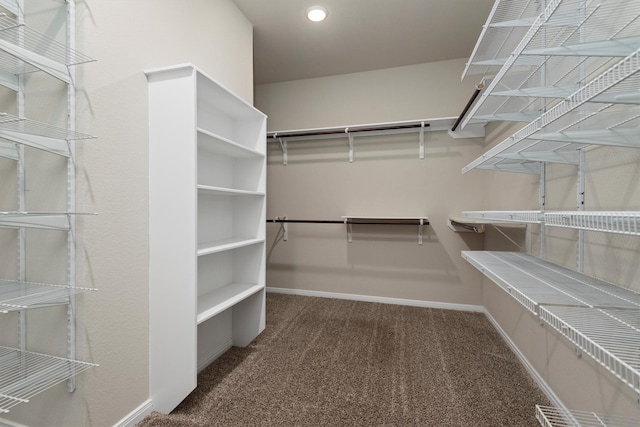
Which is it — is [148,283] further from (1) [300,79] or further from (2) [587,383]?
(1) [300,79]

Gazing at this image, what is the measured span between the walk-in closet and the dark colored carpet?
0.02 metres

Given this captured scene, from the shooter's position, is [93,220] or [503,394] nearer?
[93,220]

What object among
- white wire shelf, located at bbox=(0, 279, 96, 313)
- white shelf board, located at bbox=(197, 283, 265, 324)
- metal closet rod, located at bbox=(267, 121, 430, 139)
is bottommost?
white shelf board, located at bbox=(197, 283, 265, 324)

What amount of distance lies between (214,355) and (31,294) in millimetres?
1185

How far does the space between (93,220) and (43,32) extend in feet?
2.44

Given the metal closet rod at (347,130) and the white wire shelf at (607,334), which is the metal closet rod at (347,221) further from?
the white wire shelf at (607,334)

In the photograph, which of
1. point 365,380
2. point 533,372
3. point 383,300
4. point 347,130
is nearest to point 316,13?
point 347,130

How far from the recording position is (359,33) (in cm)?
246

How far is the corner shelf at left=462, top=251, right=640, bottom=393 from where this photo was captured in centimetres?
59

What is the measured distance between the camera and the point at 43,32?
1.13 metres

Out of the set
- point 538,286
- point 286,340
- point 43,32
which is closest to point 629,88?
point 538,286

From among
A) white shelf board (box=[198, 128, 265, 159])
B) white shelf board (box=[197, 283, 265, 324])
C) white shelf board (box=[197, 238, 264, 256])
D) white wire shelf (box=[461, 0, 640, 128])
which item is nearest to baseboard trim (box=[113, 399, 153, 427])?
white shelf board (box=[197, 283, 265, 324])

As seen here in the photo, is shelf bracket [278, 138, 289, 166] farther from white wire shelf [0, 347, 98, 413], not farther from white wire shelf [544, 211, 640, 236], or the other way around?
white wire shelf [544, 211, 640, 236]

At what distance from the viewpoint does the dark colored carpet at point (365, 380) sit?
1.41 metres
